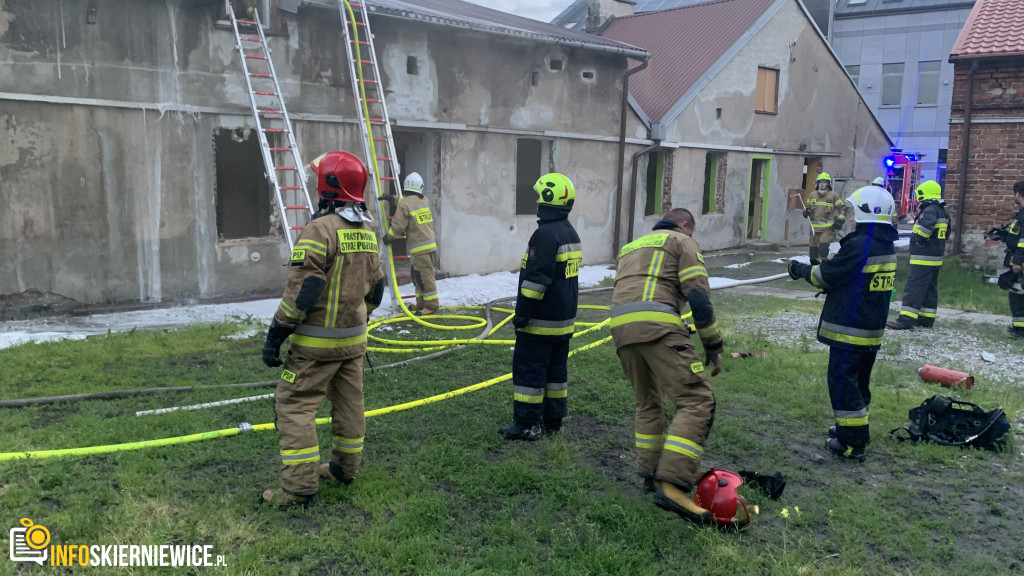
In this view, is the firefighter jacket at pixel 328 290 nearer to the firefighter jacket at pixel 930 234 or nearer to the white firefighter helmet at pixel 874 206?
the white firefighter helmet at pixel 874 206

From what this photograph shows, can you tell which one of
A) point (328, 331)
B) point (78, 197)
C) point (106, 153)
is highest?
point (106, 153)

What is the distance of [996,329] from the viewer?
877 centimetres

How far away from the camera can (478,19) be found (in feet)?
37.8

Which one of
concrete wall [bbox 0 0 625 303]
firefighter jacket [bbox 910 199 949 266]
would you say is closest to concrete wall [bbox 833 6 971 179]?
firefighter jacket [bbox 910 199 949 266]

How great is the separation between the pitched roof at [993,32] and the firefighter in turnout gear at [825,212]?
3.04 meters

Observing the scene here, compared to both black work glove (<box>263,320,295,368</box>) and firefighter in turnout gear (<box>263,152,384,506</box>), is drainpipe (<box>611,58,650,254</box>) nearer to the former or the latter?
firefighter in turnout gear (<box>263,152,384,506</box>)

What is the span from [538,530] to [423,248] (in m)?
5.57


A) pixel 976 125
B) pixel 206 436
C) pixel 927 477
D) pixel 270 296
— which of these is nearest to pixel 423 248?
pixel 270 296

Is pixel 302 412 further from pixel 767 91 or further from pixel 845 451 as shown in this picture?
pixel 767 91

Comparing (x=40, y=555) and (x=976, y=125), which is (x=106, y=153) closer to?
(x=40, y=555)

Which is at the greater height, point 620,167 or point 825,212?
point 620,167

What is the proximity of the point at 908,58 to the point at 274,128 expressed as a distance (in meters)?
34.7

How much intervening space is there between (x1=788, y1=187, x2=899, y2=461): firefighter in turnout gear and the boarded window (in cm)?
1374

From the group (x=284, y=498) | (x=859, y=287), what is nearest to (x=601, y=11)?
(x=859, y=287)
